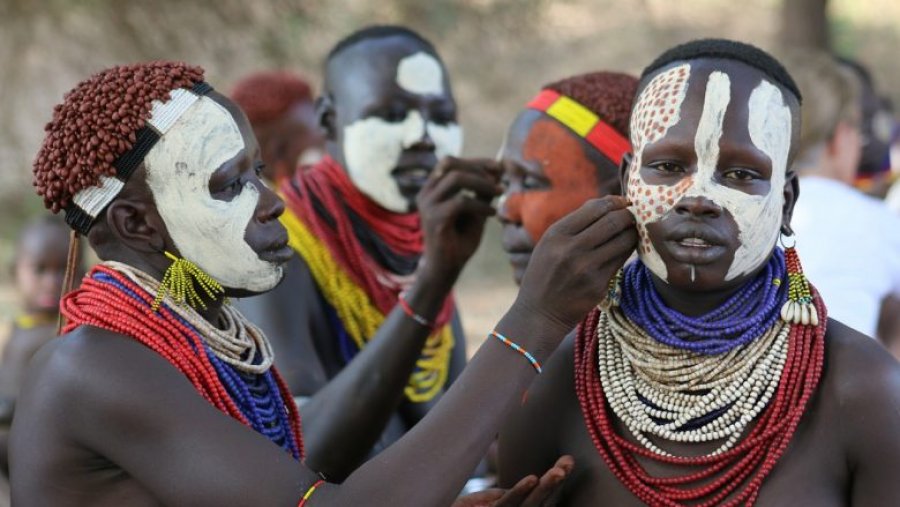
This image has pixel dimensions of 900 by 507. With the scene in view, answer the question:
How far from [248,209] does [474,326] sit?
674 centimetres

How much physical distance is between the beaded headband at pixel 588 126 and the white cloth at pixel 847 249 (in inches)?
33.9

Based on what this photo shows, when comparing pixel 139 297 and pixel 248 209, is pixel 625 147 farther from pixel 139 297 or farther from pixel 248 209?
pixel 139 297

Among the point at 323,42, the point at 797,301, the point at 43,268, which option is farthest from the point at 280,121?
the point at 323,42

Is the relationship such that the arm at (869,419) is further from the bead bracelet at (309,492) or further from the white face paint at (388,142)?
the white face paint at (388,142)

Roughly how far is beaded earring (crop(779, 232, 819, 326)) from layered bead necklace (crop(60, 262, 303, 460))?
115cm

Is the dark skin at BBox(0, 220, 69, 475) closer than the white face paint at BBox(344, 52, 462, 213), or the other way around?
the white face paint at BBox(344, 52, 462, 213)

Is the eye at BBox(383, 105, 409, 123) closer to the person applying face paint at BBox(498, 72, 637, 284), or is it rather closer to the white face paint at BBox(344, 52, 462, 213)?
the white face paint at BBox(344, 52, 462, 213)

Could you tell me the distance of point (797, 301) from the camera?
2.41 m

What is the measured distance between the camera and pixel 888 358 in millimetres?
2305

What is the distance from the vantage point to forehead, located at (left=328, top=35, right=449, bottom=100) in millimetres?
3920

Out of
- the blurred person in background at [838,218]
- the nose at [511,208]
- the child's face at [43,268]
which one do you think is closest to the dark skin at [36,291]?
the child's face at [43,268]

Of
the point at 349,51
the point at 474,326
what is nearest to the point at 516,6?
the point at 474,326

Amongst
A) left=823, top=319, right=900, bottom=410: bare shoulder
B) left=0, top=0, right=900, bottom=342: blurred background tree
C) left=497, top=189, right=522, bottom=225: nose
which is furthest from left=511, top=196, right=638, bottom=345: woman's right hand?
left=0, top=0, right=900, bottom=342: blurred background tree

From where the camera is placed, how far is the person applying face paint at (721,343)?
2.31 m
